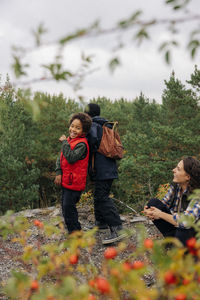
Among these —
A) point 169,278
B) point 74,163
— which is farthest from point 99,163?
point 169,278

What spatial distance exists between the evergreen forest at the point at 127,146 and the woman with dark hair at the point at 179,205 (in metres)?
3.51

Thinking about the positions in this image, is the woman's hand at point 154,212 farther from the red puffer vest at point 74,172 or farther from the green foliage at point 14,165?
the green foliage at point 14,165

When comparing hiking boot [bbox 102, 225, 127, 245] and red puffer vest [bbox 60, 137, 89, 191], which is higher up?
red puffer vest [bbox 60, 137, 89, 191]

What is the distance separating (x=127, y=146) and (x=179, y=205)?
5716 millimetres

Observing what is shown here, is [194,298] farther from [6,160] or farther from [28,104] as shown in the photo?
[6,160]

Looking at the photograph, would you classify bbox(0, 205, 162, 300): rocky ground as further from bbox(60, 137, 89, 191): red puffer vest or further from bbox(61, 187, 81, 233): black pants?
bbox(60, 137, 89, 191): red puffer vest

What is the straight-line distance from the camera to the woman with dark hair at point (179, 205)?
2.74 meters

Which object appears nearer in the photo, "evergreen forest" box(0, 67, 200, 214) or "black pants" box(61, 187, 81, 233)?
"black pants" box(61, 187, 81, 233)

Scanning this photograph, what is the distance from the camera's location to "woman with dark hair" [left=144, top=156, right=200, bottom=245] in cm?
274

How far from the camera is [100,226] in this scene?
14.6ft

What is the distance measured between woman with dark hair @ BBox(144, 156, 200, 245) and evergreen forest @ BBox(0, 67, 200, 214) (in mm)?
→ 3507

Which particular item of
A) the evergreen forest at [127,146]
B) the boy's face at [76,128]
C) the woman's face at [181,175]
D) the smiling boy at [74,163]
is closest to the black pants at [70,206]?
the smiling boy at [74,163]

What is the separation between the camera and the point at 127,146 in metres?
8.87

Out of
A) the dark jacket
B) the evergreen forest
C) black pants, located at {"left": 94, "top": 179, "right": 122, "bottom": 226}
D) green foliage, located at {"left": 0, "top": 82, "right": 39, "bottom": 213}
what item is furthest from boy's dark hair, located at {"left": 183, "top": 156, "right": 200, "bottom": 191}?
green foliage, located at {"left": 0, "top": 82, "right": 39, "bottom": 213}
